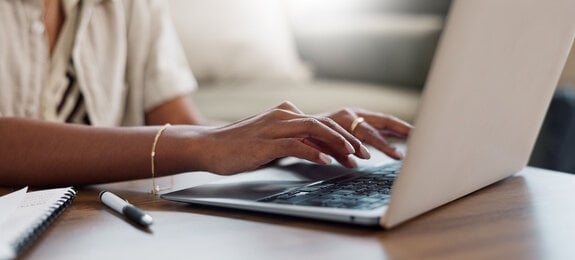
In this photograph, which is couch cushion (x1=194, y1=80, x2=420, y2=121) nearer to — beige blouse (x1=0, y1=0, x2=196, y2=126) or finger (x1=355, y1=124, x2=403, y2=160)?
beige blouse (x1=0, y1=0, x2=196, y2=126)

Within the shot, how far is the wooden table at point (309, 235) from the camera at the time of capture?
0.59 m

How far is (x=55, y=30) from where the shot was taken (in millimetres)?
1207

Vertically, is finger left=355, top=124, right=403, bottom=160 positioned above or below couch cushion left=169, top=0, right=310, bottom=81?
above

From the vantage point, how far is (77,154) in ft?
2.86

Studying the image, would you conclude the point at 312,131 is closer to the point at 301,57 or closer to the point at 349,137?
the point at 349,137

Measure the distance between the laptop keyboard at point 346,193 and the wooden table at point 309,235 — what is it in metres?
0.03

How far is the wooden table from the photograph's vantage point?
586 millimetres

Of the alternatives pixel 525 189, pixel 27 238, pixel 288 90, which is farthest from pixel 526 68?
pixel 288 90

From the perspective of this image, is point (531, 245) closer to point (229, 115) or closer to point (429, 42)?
point (229, 115)

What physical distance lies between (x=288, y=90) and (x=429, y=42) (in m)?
0.46

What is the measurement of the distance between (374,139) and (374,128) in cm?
Result: 6

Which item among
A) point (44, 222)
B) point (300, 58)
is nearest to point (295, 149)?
point (44, 222)

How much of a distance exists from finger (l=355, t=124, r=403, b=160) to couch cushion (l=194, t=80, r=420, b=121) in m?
1.02

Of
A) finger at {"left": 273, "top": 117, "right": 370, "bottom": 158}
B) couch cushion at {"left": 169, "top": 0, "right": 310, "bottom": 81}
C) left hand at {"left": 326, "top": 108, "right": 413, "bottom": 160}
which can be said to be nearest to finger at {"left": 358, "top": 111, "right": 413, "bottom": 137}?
left hand at {"left": 326, "top": 108, "right": 413, "bottom": 160}
